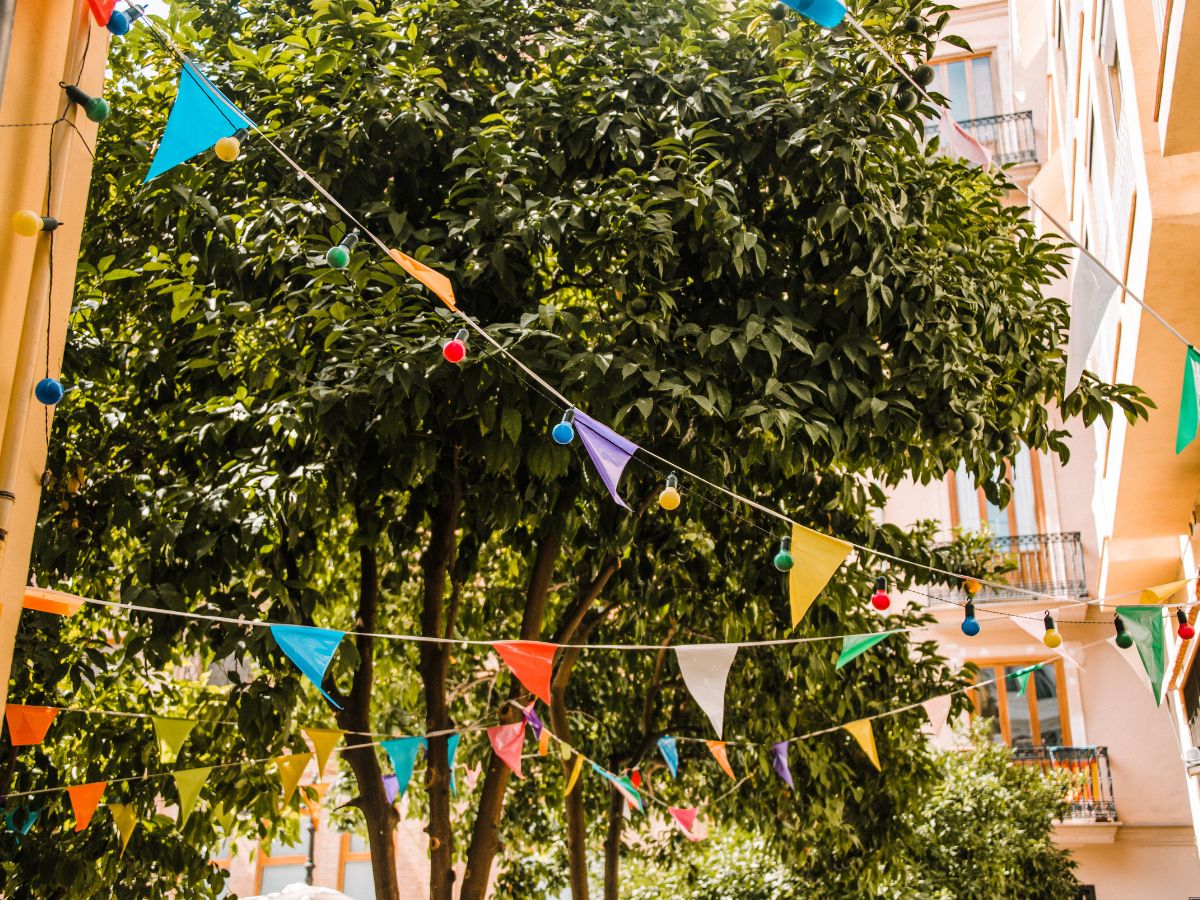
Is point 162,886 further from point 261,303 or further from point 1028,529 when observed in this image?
point 1028,529

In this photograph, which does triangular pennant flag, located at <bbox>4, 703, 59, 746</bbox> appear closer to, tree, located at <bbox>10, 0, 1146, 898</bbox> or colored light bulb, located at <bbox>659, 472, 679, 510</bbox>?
tree, located at <bbox>10, 0, 1146, 898</bbox>

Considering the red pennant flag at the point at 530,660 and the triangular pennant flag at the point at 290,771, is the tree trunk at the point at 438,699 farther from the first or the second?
the red pennant flag at the point at 530,660

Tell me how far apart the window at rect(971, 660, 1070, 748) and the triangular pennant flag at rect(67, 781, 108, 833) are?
13.9 metres

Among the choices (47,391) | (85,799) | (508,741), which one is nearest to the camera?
(47,391)

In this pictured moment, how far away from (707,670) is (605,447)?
1.65m

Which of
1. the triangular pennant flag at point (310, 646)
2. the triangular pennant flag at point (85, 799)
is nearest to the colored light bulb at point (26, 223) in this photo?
the triangular pennant flag at point (310, 646)

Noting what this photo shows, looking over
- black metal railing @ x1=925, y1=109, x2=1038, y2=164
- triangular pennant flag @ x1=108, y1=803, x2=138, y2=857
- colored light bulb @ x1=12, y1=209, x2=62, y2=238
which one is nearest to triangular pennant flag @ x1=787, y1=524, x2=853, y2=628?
colored light bulb @ x1=12, y1=209, x2=62, y2=238

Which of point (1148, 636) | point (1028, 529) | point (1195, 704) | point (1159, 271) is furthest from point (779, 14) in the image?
point (1028, 529)

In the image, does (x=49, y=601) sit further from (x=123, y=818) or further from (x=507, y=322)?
(x=123, y=818)

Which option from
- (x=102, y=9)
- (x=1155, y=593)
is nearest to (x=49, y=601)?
(x=102, y=9)

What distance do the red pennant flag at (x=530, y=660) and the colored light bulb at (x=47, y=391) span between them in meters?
2.82

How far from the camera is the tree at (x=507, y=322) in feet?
19.3

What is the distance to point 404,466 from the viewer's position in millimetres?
6395

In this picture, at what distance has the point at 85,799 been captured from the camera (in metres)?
6.70
